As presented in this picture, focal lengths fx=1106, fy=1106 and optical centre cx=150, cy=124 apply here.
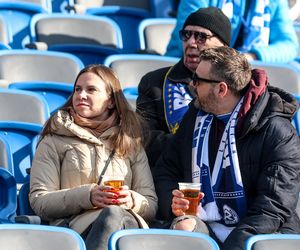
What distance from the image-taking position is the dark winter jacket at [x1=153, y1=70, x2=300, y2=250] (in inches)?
191

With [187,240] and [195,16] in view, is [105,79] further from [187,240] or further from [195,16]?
[187,240]

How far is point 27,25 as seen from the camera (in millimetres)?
7766

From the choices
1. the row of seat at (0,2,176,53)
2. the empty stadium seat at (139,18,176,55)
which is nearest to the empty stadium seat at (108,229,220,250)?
the row of seat at (0,2,176,53)

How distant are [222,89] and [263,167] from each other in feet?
1.42

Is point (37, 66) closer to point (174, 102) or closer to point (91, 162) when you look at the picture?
point (174, 102)

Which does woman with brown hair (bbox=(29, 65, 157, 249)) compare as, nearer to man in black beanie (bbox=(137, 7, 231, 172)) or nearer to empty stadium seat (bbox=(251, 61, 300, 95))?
man in black beanie (bbox=(137, 7, 231, 172))

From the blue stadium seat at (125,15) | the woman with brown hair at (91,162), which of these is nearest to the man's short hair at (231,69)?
the woman with brown hair at (91,162)

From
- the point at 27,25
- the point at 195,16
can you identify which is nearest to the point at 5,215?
the point at 195,16

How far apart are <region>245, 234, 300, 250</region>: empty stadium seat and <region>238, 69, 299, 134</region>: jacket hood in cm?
75

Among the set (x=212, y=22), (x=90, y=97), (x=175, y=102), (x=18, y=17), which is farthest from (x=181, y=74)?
(x=18, y=17)

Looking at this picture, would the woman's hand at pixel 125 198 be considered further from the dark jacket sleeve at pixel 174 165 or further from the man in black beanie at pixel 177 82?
the man in black beanie at pixel 177 82

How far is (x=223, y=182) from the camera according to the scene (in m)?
5.03

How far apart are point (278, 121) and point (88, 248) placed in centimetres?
111

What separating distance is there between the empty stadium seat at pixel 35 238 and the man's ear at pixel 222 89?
1230mm
